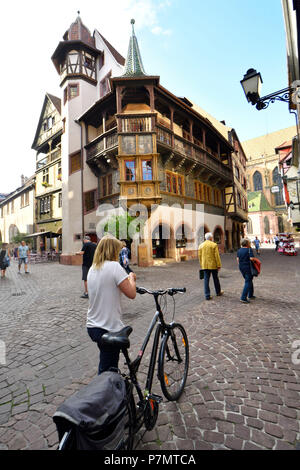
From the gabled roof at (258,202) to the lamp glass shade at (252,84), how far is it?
168ft

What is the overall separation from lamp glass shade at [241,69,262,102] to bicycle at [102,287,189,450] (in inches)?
195

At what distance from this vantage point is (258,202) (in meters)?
51.1

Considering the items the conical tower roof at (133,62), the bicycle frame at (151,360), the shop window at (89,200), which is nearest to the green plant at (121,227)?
the shop window at (89,200)

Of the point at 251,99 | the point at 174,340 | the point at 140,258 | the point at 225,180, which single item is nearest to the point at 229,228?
the point at 225,180

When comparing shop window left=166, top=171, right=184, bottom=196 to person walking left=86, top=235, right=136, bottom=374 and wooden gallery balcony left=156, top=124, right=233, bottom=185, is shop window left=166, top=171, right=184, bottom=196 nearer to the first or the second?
wooden gallery balcony left=156, top=124, right=233, bottom=185

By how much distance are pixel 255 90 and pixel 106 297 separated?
5.51 m

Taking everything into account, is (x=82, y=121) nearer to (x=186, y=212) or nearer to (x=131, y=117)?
(x=131, y=117)

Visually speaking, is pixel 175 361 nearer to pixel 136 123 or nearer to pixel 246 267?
pixel 246 267

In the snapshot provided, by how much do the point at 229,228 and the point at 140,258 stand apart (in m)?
15.0

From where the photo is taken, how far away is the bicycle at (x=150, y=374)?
1403mm

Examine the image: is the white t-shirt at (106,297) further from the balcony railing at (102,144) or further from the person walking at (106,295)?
the balcony railing at (102,144)

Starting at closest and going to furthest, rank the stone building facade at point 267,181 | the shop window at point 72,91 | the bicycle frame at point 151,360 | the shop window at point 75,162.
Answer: the bicycle frame at point 151,360
the shop window at point 75,162
the shop window at point 72,91
the stone building facade at point 267,181

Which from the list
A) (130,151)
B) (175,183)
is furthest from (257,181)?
(130,151)
